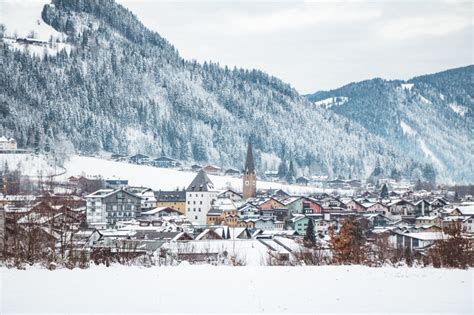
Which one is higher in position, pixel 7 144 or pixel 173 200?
pixel 7 144

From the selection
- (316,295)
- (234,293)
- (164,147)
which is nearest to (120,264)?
(234,293)

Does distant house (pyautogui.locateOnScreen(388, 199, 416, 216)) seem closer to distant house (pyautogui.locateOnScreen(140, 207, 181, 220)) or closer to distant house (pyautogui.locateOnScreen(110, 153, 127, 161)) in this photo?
distant house (pyautogui.locateOnScreen(140, 207, 181, 220))

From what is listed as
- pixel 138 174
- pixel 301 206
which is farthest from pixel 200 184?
pixel 138 174

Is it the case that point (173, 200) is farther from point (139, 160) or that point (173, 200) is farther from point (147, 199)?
point (139, 160)

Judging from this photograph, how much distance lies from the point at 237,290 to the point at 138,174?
110 meters

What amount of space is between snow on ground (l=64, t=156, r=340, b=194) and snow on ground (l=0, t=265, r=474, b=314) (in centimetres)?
9277

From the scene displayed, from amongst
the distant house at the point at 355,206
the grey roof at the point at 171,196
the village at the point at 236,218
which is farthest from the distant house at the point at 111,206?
the distant house at the point at 355,206

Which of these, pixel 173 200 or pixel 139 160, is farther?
pixel 139 160

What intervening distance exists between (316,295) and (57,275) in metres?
5.20

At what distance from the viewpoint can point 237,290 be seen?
12617 mm

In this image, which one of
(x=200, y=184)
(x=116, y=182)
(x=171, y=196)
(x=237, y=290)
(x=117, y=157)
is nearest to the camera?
(x=237, y=290)

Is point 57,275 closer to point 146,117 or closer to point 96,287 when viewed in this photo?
point 96,287

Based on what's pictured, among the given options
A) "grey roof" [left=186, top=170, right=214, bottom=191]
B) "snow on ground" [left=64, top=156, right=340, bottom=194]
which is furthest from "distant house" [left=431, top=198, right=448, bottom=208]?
"snow on ground" [left=64, top=156, right=340, bottom=194]

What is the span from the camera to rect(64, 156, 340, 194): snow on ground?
11219cm
